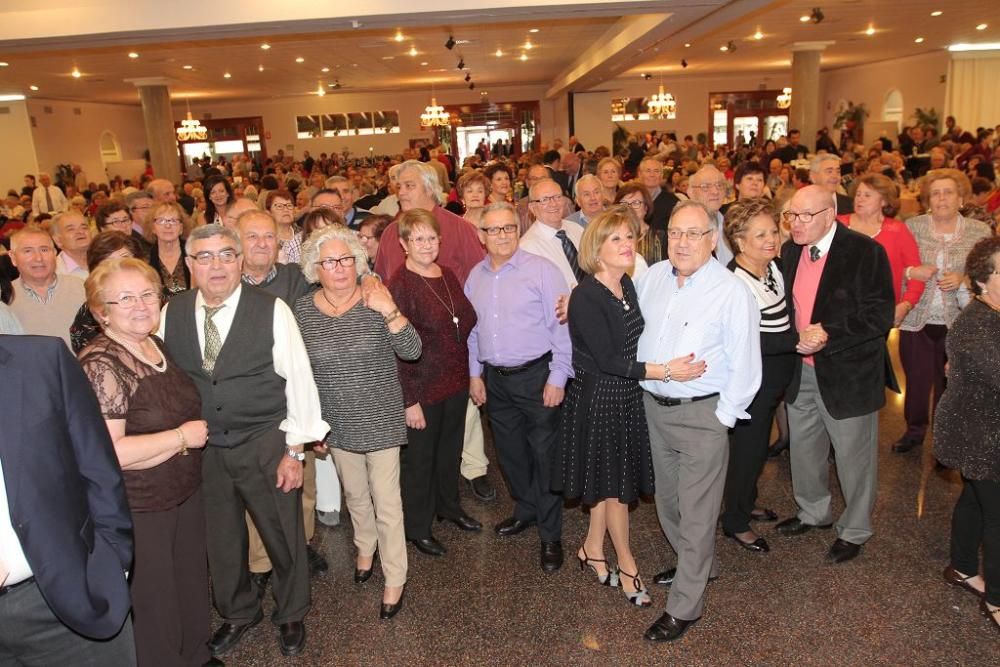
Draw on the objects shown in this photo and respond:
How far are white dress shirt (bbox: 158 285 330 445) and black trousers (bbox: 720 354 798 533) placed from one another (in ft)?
6.30

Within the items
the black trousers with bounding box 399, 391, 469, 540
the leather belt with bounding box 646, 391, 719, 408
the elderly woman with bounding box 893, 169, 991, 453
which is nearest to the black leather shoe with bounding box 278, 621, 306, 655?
the black trousers with bounding box 399, 391, 469, 540

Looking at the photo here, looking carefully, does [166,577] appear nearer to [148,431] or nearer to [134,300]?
[148,431]

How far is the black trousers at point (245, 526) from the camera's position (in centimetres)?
275

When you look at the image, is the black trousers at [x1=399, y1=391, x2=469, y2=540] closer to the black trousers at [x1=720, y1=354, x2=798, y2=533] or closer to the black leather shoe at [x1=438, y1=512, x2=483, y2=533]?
the black leather shoe at [x1=438, y1=512, x2=483, y2=533]

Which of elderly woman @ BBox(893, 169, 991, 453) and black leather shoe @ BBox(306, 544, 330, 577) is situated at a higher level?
elderly woman @ BBox(893, 169, 991, 453)

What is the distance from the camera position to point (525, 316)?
3320 millimetres

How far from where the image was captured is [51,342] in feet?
5.35

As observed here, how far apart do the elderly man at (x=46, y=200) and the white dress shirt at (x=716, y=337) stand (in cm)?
1385

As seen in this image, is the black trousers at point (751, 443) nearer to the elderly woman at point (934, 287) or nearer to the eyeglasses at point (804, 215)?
the eyeglasses at point (804, 215)

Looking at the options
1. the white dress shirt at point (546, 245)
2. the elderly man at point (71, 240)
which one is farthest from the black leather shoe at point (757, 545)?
the elderly man at point (71, 240)

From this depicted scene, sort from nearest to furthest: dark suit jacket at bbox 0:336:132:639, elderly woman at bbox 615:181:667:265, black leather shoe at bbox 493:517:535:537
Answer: dark suit jacket at bbox 0:336:132:639 < black leather shoe at bbox 493:517:535:537 < elderly woman at bbox 615:181:667:265

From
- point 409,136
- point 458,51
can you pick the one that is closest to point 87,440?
point 458,51

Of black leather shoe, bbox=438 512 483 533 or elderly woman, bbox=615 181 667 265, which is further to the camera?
elderly woman, bbox=615 181 667 265

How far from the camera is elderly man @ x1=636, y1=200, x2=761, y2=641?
2.70 m
